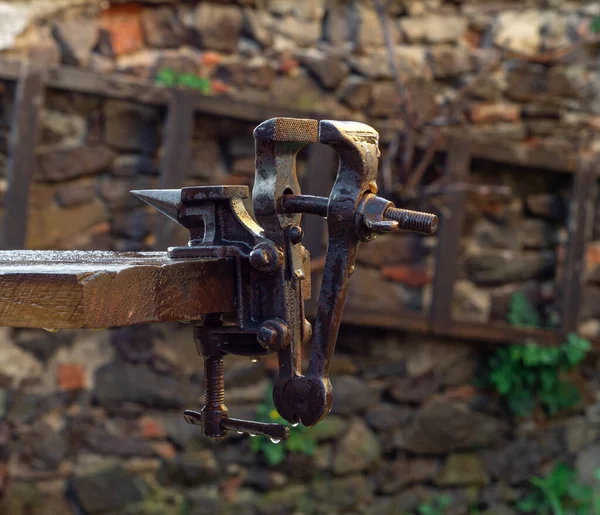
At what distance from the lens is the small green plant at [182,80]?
3260mm

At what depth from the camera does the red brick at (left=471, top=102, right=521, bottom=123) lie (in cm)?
394

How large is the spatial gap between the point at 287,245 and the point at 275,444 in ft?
8.19

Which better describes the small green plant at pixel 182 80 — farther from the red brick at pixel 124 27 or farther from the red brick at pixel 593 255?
the red brick at pixel 593 255

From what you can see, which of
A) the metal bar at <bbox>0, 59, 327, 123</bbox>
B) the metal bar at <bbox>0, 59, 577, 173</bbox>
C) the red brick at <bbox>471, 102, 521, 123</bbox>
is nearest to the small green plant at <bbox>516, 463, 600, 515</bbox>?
the metal bar at <bbox>0, 59, 577, 173</bbox>

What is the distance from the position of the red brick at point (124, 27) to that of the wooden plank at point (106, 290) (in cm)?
234

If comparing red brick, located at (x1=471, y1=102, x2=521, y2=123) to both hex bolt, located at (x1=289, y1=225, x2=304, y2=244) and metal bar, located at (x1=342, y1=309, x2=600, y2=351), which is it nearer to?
metal bar, located at (x1=342, y1=309, x2=600, y2=351)

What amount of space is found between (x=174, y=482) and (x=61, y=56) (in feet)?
5.35

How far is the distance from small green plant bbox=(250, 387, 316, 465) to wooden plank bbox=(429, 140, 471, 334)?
2.23ft

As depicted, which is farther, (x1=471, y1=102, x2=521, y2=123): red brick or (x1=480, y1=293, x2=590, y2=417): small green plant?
(x1=471, y1=102, x2=521, y2=123): red brick

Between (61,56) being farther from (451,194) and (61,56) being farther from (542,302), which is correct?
(542,302)

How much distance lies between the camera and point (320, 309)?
3.46 feet

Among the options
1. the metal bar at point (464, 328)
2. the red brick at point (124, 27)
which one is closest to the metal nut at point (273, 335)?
the metal bar at point (464, 328)

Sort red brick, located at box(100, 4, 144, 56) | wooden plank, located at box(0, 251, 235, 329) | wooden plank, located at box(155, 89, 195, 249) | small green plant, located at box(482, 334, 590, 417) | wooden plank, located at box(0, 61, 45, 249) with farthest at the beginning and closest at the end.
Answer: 1. small green plant, located at box(482, 334, 590, 417)
2. red brick, located at box(100, 4, 144, 56)
3. wooden plank, located at box(155, 89, 195, 249)
4. wooden plank, located at box(0, 61, 45, 249)
5. wooden plank, located at box(0, 251, 235, 329)

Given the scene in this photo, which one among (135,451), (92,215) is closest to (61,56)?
(92,215)
